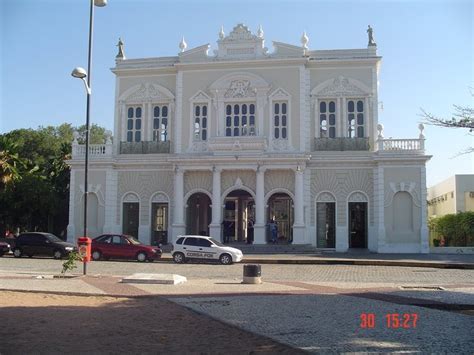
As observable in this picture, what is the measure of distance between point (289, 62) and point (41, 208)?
67.8 ft

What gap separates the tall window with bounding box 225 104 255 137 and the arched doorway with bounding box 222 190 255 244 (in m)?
3.98

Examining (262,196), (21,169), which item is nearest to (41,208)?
(21,169)

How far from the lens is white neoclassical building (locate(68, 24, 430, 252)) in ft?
113

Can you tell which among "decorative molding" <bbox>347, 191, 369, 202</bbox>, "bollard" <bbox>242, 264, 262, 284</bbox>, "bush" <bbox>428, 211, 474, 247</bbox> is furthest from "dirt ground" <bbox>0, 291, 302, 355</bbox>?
"bush" <bbox>428, 211, 474, 247</bbox>

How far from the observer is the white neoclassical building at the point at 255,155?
113ft

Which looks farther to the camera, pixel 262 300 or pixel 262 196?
pixel 262 196

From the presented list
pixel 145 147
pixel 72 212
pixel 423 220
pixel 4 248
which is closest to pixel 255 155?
pixel 145 147

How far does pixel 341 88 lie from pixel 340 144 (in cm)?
364

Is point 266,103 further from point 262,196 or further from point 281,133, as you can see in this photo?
point 262,196

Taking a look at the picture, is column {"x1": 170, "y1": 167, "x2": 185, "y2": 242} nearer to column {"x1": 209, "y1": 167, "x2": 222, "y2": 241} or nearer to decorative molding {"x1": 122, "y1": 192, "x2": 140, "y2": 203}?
column {"x1": 209, "y1": 167, "x2": 222, "y2": 241}

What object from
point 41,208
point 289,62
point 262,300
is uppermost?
point 289,62

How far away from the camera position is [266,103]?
3641 centimetres

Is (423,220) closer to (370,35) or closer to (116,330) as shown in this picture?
(370,35)

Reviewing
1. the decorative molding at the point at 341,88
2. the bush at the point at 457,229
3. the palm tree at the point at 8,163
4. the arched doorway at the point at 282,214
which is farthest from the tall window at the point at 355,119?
the palm tree at the point at 8,163
